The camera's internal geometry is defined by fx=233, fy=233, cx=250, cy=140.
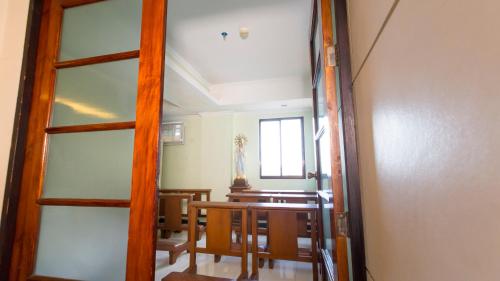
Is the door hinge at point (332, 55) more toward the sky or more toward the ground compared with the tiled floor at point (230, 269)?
more toward the sky

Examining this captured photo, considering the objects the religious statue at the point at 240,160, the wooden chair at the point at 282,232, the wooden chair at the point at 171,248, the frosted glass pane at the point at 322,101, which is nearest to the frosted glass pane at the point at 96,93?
the frosted glass pane at the point at 322,101

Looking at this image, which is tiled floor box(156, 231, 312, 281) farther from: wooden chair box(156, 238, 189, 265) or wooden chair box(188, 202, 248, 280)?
wooden chair box(188, 202, 248, 280)


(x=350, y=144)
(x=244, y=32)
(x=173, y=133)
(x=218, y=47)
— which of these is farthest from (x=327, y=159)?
(x=173, y=133)

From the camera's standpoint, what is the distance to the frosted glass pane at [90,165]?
1.11 metres

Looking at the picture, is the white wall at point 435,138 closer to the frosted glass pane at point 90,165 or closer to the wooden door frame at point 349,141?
the wooden door frame at point 349,141

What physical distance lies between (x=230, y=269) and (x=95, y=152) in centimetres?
216

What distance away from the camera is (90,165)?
3.76 ft

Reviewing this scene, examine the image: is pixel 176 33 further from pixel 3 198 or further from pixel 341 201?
pixel 341 201

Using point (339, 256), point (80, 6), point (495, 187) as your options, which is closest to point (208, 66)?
point (80, 6)

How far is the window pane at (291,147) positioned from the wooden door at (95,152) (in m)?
4.64

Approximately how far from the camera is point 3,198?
113cm

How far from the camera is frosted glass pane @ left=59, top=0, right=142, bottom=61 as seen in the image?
123 cm

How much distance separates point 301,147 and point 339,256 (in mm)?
4684

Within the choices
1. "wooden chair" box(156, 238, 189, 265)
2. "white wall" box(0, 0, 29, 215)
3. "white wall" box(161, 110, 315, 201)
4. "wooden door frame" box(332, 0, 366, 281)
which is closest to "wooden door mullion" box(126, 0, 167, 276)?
"white wall" box(0, 0, 29, 215)
